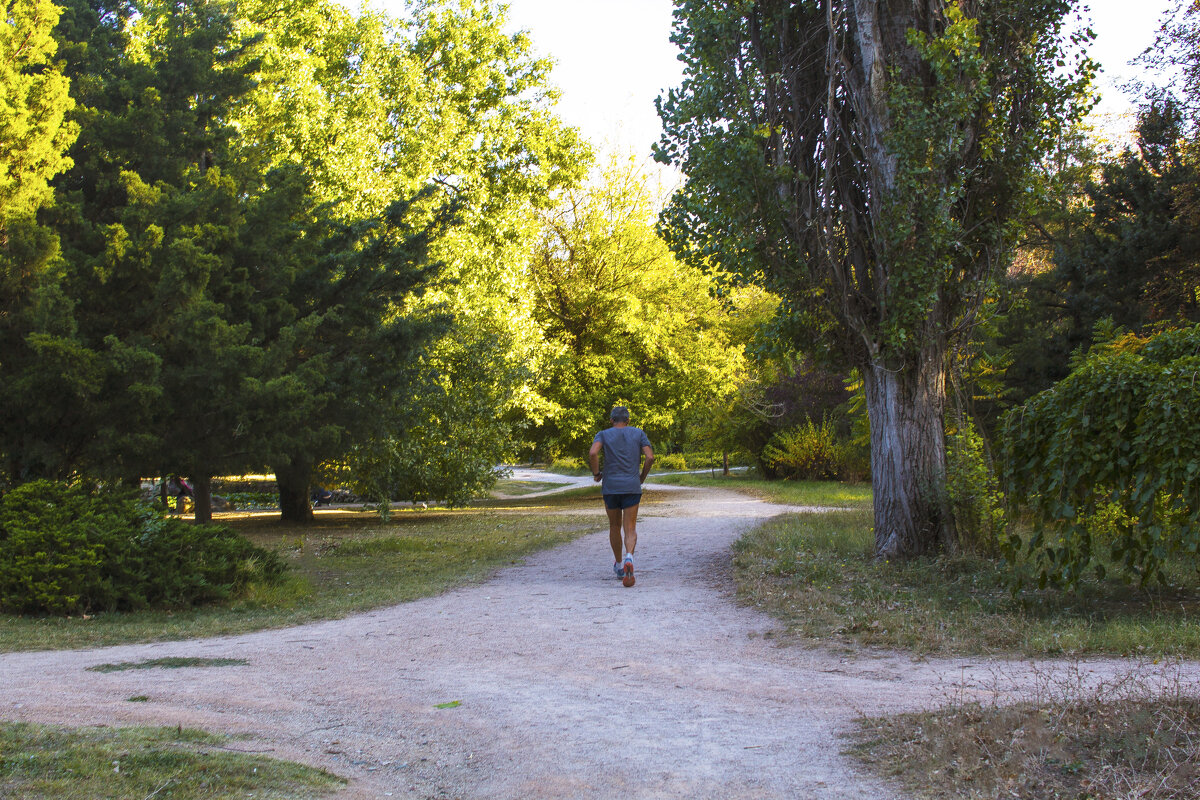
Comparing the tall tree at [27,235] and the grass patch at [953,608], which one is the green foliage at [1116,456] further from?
the tall tree at [27,235]

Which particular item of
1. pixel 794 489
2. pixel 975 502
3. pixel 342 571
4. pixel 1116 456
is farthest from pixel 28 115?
pixel 794 489

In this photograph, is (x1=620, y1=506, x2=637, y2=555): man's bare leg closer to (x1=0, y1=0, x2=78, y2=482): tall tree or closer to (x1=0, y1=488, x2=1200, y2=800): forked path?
(x1=0, y1=488, x2=1200, y2=800): forked path

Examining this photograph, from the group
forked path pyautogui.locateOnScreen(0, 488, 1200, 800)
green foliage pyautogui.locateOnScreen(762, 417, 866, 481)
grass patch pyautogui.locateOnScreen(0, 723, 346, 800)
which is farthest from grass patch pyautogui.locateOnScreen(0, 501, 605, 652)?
green foliage pyautogui.locateOnScreen(762, 417, 866, 481)

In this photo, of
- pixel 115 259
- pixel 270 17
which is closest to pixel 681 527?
pixel 115 259

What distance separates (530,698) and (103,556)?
5.82 metres

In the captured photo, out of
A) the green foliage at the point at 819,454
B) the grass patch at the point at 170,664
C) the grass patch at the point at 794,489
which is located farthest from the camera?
the green foliage at the point at 819,454

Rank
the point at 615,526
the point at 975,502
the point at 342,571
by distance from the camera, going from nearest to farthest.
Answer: the point at 975,502 < the point at 615,526 < the point at 342,571

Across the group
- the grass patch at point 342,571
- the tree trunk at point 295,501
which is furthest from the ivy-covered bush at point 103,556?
the tree trunk at point 295,501

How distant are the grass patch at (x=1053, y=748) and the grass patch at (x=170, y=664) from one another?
15.1 ft

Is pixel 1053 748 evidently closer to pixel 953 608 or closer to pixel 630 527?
pixel 953 608

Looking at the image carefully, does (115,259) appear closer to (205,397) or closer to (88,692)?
(205,397)

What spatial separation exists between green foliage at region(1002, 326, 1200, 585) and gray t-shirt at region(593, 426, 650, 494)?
3.94 m

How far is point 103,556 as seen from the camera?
9367 mm

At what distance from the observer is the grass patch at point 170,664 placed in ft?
21.6
